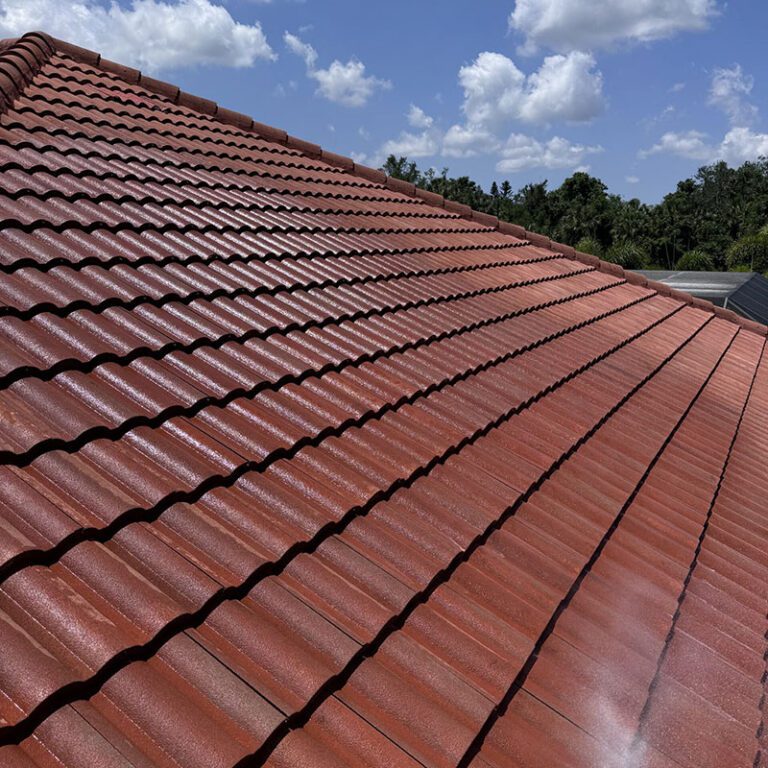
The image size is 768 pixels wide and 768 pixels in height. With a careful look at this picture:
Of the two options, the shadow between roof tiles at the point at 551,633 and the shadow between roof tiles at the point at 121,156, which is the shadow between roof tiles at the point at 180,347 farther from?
the shadow between roof tiles at the point at 551,633

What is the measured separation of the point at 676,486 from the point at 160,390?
9.30 ft

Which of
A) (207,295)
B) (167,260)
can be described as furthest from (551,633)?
(167,260)

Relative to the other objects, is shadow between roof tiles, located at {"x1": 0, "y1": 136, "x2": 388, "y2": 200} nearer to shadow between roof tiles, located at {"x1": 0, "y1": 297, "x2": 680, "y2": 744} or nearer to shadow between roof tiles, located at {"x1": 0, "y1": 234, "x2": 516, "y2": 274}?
shadow between roof tiles, located at {"x1": 0, "y1": 234, "x2": 516, "y2": 274}

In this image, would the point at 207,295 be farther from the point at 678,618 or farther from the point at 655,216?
the point at 655,216

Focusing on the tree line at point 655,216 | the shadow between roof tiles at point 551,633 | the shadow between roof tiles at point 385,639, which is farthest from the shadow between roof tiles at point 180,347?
the tree line at point 655,216

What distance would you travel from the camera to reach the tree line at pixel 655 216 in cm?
5538

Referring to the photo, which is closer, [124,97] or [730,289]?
[124,97]

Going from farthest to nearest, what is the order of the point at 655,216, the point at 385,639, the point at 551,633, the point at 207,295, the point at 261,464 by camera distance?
1. the point at 655,216
2. the point at 207,295
3. the point at 261,464
4. the point at 551,633
5. the point at 385,639

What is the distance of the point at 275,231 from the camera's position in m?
4.83

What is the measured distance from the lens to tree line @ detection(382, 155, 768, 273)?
5538 centimetres

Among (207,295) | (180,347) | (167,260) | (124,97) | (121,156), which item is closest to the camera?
(180,347)

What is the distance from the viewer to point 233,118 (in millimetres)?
7281

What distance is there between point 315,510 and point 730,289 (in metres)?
18.1

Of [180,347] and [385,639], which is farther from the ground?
[180,347]
